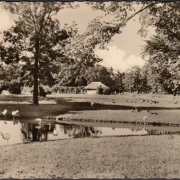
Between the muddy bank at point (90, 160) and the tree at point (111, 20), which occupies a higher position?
the tree at point (111, 20)

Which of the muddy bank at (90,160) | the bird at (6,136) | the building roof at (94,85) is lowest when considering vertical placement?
the muddy bank at (90,160)

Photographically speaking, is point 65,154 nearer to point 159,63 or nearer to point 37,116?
point 37,116

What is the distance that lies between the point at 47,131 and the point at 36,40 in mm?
1407

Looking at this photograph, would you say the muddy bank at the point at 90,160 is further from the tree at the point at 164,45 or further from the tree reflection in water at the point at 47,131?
the tree at the point at 164,45

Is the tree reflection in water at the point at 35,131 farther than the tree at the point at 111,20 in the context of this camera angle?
Yes

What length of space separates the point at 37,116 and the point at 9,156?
109 centimetres

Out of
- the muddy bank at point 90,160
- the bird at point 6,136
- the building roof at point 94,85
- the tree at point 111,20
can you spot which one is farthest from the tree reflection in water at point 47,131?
the tree at point 111,20

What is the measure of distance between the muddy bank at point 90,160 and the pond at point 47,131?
0.29 m

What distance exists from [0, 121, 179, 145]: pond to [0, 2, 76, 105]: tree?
39cm

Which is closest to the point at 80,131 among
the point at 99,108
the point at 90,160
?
the point at 99,108

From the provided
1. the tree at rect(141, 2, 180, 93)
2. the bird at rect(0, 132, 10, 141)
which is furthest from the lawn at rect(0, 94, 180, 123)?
the tree at rect(141, 2, 180, 93)

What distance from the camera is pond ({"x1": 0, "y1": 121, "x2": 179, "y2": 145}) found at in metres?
4.70

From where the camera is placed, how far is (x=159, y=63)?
17.2ft

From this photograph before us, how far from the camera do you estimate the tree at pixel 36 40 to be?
4.27 metres
